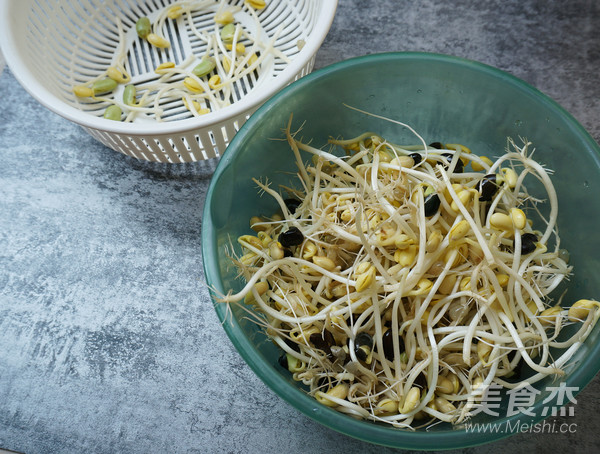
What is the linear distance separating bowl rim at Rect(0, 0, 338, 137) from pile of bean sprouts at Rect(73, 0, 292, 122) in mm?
132

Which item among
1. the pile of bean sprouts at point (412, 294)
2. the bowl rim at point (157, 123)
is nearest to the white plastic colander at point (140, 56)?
the bowl rim at point (157, 123)

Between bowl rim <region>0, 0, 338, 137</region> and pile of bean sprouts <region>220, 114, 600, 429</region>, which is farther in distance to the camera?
bowl rim <region>0, 0, 338, 137</region>

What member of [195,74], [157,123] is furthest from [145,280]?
[195,74]

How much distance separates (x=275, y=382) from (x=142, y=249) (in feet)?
1.36

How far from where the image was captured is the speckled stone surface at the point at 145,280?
787mm

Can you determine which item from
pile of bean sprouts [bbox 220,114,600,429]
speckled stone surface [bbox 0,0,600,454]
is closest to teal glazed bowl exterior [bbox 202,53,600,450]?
pile of bean sprouts [bbox 220,114,600,429]

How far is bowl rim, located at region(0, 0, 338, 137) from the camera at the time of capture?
77 cm

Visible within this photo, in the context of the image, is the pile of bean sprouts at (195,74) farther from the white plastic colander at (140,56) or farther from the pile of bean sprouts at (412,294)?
the pile of bean sprouts at (412,294)

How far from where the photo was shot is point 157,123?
0.79m

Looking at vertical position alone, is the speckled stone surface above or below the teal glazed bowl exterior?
below

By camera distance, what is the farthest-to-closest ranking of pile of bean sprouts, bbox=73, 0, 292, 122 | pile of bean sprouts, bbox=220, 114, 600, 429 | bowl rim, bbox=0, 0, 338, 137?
pile of bean sprouts, bbox=73, 0, 292, 122 → bowl rim, bbox=0, 0, 338, 137 → pile of bean sprouts, bbox=220, 114, 600, 429

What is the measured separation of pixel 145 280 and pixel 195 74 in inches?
15.2

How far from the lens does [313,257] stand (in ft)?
2.11

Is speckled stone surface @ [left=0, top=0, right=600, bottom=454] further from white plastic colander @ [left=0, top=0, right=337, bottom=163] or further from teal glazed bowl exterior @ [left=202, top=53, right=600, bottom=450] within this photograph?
teal glazed bowl exterior @ [left=202, top=53, right=600, bottom=450]
